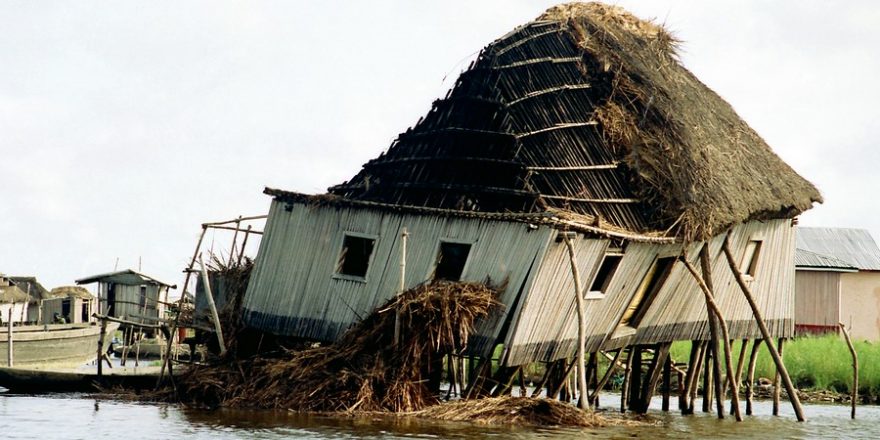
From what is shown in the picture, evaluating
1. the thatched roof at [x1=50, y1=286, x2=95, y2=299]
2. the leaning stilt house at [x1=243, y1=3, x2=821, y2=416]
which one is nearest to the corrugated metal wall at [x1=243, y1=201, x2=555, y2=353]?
the leaning stilt house at [x1=243, y1=3, x2=821, y2=416]

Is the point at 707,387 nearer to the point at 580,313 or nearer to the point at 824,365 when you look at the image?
the point at 824,365

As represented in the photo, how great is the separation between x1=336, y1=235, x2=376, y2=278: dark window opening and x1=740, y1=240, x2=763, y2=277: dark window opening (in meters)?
10.2

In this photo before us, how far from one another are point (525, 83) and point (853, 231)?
30.9 meters

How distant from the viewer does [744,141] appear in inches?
1246

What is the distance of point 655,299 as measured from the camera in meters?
27.6

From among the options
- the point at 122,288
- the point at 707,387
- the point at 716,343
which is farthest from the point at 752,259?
the point at 122,288

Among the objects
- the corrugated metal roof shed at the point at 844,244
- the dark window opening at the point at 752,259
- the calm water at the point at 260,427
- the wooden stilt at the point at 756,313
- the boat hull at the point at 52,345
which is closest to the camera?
the calm water at the point at 260,427

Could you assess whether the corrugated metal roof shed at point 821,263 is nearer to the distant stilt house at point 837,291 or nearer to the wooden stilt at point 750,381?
the distant stilt house at point 837,291

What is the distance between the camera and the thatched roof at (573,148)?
25.4 m

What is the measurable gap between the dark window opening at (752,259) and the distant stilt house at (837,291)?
18222mm

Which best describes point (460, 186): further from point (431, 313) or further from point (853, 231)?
point (853, 231)

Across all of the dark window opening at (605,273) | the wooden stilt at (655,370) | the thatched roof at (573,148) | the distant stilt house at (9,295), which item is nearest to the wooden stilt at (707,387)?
the wooden stilt at (655,370)

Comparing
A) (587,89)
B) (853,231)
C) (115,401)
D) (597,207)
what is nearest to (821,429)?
(597,207)

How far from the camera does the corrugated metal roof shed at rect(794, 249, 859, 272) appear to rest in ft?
158
